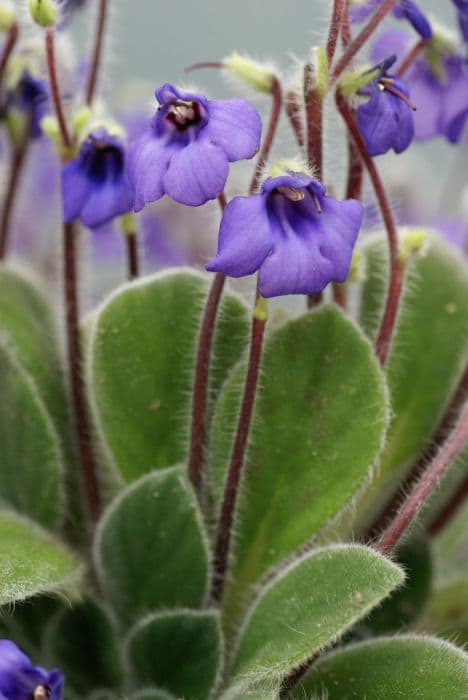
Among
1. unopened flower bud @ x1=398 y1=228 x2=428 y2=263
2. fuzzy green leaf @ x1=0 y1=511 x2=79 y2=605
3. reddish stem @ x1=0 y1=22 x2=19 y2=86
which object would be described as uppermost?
reddish stem @ x1=0 y1=22 x2=19 y2=86

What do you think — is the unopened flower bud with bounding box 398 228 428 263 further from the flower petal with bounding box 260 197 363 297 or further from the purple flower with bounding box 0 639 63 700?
the purple flower with bounding box 0 639 63 700

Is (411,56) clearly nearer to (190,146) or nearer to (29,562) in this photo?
(190,146)

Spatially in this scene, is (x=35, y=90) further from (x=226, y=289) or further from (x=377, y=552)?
(x=377, y=552)

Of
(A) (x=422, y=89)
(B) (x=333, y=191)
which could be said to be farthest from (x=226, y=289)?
(A) (x=422, y=89)

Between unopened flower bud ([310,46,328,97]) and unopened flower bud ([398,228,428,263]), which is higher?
unopened flower bud ([310,46,328,97])

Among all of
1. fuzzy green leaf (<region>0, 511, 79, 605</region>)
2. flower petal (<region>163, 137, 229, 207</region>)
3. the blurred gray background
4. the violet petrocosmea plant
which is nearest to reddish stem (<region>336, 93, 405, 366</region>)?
the violet petrocosmea plant

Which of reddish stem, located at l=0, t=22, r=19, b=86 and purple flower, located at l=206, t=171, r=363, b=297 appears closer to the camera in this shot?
purple flower, located at l=206, t=171, r=363, b=297
